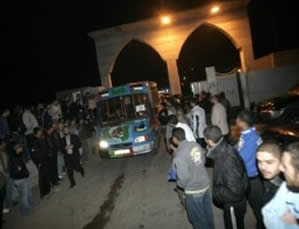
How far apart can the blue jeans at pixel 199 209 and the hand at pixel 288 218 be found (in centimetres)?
170

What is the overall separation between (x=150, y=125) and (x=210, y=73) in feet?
24.8

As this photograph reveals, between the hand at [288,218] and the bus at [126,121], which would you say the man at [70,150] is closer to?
the bus at [126,121]

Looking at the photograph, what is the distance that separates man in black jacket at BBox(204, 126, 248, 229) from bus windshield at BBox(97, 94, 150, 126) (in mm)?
7063

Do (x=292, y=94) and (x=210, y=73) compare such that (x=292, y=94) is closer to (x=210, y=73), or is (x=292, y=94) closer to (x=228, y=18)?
(x=210, y=73)

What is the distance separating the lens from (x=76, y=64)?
37.9m

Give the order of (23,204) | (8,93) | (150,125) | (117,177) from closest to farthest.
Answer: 1. (23,204)
2. (117,177)
3. (150,125)
4. (8,93)

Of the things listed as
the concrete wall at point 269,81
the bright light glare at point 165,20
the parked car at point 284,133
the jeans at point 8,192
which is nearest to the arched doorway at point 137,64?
the bright light glare at point 165,20

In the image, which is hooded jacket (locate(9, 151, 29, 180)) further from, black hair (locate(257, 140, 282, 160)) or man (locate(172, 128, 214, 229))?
black hair (locate(257, 140, 282, 160))

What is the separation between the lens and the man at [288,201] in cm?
240

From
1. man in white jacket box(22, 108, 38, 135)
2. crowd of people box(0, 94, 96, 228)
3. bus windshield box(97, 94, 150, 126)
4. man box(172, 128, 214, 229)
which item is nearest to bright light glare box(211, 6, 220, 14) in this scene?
bus windshield box(97, 94, 150, 126)

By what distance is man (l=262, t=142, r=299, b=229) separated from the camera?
240 cm

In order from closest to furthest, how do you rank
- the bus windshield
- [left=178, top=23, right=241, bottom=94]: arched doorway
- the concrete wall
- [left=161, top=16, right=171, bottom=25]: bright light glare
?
the bus windshield → the concrete wall → [left=161, top=16, right=171, bottom=25]: bright light glare → [left=178, top=23, right=241, bottom=94]: arched doorway

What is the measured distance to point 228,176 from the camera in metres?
3.53

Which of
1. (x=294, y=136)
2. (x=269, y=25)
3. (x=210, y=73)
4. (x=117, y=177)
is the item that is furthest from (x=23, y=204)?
(x=269, y=25)
